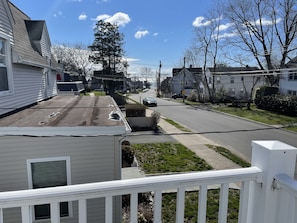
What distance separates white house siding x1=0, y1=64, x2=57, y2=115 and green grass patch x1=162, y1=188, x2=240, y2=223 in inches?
198

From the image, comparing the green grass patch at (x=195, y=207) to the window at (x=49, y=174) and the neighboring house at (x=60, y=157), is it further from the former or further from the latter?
the window at (x=49, y=174)

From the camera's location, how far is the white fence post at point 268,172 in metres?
1.36

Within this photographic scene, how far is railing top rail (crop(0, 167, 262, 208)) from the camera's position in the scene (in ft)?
3.67

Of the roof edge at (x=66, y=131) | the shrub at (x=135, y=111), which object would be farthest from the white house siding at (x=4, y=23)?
the shrub at (x=135, y=111)

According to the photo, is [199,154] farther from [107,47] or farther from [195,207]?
[107,47]

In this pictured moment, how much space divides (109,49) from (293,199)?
1361 inches

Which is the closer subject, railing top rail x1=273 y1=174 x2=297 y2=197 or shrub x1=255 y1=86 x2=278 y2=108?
railing top rail x1=273 y1=174 x2=297 y2=197

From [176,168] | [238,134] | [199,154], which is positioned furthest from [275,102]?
[176,168]

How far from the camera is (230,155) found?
10562 mm

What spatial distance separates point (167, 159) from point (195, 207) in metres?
3.90

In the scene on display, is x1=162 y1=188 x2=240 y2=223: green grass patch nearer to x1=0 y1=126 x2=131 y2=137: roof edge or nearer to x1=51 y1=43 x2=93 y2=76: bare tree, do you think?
x1=0 y1=126 x2=131 y2=137: roof edge

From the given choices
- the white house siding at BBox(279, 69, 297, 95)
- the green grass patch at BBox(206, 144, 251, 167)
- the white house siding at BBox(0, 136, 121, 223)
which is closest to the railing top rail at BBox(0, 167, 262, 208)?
the white house siding at BBox(0, 136, 121, 223)

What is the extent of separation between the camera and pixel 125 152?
9.27m

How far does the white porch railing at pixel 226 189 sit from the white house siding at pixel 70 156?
3900 mm
